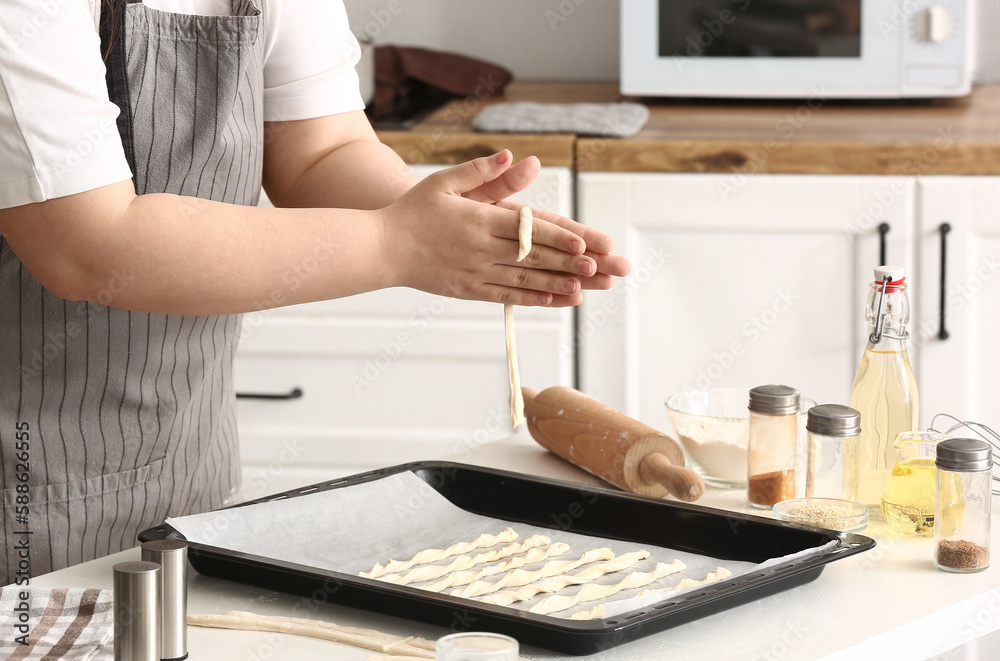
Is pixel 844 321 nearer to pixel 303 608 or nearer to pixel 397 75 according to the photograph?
pixel 397 75

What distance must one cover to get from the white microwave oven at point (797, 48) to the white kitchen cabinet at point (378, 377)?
539 mm

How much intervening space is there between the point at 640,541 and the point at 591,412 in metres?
0.23

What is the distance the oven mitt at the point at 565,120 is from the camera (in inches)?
74.9

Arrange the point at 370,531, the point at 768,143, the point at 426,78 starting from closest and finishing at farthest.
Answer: the point at 370,531
the point at 768,143
the point at 426,78

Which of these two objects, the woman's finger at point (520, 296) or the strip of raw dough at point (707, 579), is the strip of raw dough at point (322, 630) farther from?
the woman's finger at point (520, 296)

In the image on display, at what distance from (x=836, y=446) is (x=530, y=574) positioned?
0.96 ft

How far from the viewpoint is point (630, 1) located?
82.2 inches

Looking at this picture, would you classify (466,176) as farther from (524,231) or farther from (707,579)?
(707,579)

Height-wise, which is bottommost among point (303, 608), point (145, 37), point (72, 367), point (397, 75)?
point (303, 608)

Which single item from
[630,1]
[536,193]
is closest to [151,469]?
[536,193]

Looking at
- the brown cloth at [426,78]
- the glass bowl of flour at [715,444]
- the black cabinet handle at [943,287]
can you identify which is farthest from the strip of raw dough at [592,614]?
the brown cloth at [426,78]

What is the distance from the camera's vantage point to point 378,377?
2.04 m

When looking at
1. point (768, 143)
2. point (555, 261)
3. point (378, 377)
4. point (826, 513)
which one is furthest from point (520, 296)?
point (378, 377)

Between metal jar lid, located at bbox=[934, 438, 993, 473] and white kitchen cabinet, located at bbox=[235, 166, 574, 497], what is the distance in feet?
3.81
